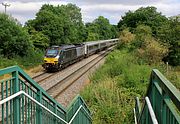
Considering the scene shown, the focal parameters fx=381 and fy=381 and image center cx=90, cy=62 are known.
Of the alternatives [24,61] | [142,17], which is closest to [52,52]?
[24,61]

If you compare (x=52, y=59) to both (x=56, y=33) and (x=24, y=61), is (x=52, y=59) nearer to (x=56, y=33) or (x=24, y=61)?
(x=24, y=61)

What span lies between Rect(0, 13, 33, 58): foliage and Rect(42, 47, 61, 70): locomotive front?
5.24 meters

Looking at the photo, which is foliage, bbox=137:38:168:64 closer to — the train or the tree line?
the tree line

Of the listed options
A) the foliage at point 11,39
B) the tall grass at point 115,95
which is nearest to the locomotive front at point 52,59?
the foliage at point 11,39

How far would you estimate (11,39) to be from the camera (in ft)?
123

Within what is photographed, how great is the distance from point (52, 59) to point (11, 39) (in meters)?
6.93

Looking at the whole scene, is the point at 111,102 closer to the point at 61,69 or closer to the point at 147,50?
the point at 61,69

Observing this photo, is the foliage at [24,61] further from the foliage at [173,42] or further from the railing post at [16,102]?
the railing post at [16,102]

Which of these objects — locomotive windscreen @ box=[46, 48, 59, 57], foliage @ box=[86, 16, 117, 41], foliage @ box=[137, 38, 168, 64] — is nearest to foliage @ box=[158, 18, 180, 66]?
foliage @ box=[137, 38, 168, 64]

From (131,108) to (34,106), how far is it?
10.7 metres

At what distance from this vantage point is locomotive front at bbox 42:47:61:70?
32309 millimetres

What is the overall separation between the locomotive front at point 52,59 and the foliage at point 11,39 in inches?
206

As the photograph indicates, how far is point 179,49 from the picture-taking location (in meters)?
49.0

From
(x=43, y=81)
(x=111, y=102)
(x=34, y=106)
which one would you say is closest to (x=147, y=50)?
(x=43, y=81)
